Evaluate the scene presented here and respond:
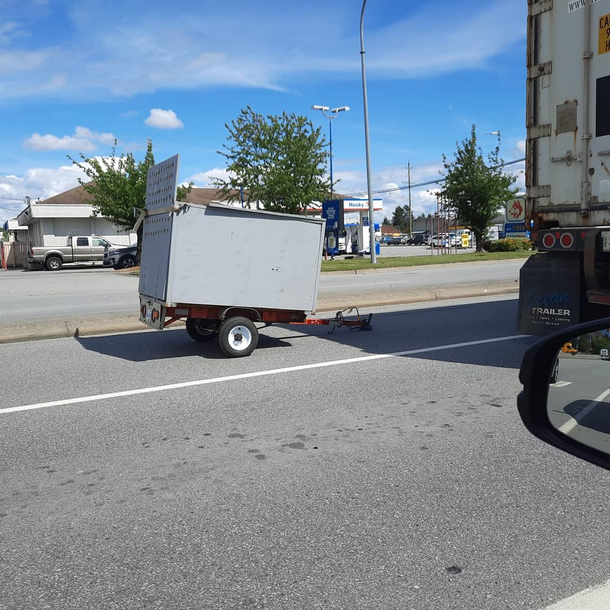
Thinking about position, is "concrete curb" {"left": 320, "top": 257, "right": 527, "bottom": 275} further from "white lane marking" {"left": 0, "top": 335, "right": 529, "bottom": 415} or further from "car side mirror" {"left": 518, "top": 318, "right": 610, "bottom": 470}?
"car side mirror" {"left": 518, "top": 318, "right": 610, "bottom": 470}

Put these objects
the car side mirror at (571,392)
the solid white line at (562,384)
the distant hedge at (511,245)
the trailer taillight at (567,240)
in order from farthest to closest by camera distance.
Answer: the distant hedge at (511,245) < the trailer taillight at (567,240) < the solid white line at (562,384) < the car side mirror at (571,392)

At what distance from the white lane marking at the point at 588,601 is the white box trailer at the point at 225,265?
6079 millimetres

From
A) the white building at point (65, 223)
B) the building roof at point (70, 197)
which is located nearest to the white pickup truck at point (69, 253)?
the white building at point (65, 223)

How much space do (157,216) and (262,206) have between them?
23.1 meters

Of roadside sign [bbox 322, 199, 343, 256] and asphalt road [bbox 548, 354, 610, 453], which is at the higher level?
roadside sign [bbox 322, 199, 343, 256]

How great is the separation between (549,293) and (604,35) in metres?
2.84

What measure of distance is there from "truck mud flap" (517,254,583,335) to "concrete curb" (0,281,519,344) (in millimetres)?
5681

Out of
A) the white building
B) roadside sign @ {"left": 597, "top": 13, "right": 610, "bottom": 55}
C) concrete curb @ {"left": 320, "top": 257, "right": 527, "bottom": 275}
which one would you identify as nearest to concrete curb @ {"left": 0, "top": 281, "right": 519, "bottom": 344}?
roadside sign @ {"left": 597, "top": 13, "right": 610, "bottom": 55}

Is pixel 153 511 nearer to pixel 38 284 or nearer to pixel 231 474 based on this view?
pixel 231 474

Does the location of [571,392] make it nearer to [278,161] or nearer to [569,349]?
[569,349]

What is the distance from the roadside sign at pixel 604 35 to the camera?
7.12 meters

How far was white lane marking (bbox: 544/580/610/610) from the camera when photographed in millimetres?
2967

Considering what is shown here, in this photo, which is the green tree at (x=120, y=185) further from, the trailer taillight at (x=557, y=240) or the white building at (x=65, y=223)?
the trailer taillight at (x=557, y=240)

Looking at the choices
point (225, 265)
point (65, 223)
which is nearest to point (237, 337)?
point (225, 265)
